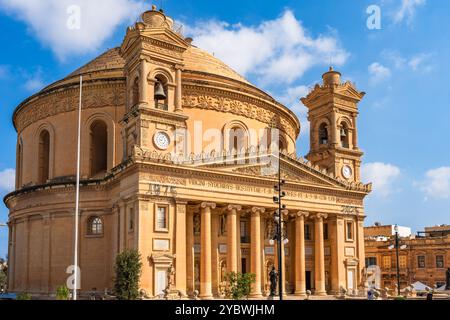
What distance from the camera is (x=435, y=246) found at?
216ft

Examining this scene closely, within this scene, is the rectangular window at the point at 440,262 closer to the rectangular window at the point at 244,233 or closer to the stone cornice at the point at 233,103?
the stone cornice at the point at 233,103

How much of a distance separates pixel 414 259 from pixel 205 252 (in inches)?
1517

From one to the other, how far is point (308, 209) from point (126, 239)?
15061 millimetres

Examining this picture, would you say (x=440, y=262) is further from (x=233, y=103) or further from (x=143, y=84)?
(x=143, y=84)

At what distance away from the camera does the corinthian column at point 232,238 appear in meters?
39.2

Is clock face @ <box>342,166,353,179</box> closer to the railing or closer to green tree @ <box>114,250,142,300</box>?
the railing

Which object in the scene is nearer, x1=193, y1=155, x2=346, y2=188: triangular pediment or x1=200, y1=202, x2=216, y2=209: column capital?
x1=200, y1=202, x2=216, y2=209: column capital

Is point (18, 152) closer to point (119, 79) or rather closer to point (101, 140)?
point (101, 140)

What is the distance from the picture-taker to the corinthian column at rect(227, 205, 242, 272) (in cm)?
3922

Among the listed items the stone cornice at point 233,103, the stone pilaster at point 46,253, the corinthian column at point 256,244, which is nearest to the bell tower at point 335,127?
the stone cornice at point 233,103

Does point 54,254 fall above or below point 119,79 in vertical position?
below

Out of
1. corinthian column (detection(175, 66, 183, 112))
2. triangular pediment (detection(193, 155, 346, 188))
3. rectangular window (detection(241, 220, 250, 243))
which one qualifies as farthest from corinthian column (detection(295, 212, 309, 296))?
corinthian column (detection(175, 66, 183, 112))

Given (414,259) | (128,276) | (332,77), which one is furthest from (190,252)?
(414,259)
